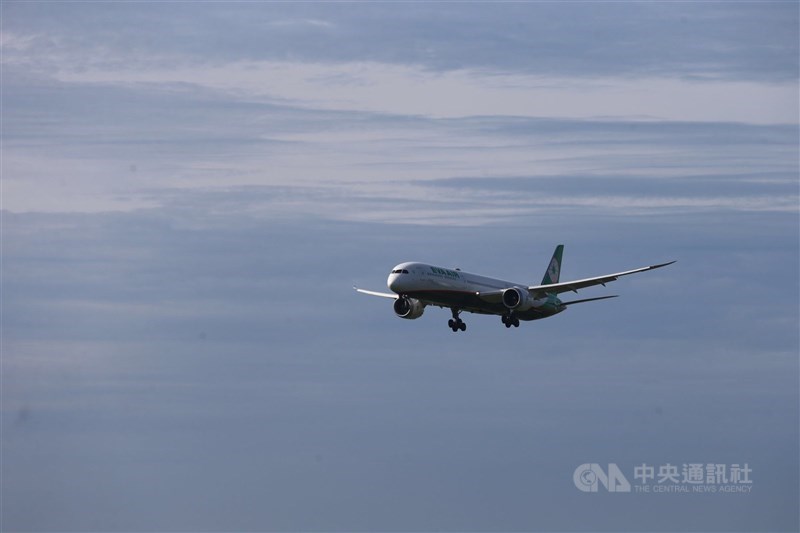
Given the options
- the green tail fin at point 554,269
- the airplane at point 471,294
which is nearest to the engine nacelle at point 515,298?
the airplane at point 471,294

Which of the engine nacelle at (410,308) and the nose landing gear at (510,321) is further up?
the engine nacelle at (410,308)

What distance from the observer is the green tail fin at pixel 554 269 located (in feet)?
433

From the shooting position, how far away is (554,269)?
134 meters

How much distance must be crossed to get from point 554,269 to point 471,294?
26883mm

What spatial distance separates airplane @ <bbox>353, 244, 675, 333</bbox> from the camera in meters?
105

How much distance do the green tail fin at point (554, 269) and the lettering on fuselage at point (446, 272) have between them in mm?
25541

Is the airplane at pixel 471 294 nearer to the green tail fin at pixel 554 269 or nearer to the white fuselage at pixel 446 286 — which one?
the white fuselage at pixel 446 286

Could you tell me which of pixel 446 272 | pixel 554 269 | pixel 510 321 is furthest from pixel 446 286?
pixel 554 269

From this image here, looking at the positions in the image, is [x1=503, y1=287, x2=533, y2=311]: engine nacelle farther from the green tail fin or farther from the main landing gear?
the green tail fin

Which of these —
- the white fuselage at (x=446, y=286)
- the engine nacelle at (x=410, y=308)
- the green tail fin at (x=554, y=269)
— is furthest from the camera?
the green tail fin at (x=554, y=269)

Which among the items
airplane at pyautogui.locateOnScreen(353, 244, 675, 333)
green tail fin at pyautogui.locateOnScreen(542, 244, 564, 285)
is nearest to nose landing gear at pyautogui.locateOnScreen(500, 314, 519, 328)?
airplane at pyautogui.locateOnScreen(353, 244, 675, 333)

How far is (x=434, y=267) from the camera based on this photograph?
107 metres

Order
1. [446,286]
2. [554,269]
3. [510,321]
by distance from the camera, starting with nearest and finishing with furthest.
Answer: [446,286], [510,321], [554,269]

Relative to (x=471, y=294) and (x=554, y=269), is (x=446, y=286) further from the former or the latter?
(x=554, y=269)
